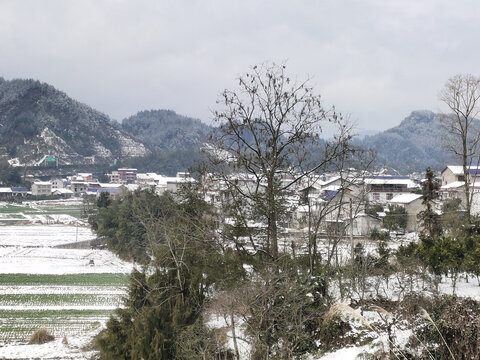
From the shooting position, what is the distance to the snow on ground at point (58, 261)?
85.3 feet

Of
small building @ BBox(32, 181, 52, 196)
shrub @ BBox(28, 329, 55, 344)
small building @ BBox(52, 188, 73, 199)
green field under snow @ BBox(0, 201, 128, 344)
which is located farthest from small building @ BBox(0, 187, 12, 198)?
shrub @ BBox(28, 329, 55, 344)

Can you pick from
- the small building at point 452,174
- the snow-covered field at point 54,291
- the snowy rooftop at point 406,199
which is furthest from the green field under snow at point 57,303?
the small building at point 452,174

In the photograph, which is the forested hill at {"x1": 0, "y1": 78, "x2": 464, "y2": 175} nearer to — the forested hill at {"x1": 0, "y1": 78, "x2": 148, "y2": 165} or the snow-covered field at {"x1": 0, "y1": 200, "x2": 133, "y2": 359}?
the forested hill at {"x1": 0, "y1": 78, "x2": 148, "y2": 165}

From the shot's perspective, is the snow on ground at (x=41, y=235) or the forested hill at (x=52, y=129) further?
the forested hill at (x=52, y=129)

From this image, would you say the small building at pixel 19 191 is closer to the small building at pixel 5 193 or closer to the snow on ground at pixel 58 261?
the small building at pixel 5 193

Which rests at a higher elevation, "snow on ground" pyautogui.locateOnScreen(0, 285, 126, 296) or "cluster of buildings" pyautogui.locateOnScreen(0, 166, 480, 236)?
"cluster of buildings" pyautogui.locateOnScreen(0, 166, 480, 236)

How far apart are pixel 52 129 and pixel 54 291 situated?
130626mm

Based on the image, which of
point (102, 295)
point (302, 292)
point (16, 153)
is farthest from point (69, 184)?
point (302, 292)

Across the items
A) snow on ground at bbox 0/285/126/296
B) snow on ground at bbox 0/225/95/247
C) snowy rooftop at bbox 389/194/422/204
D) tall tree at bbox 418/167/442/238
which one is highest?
tall tree at bbox 418/167/442/238

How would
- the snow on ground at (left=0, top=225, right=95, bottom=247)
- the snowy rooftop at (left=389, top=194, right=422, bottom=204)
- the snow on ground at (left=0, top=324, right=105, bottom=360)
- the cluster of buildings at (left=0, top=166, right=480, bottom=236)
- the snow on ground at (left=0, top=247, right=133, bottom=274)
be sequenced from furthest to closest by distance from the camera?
the snow on ground at (left=0, top=225, right=95, bottom=247) → the snowy rooftop at (left=389, top=194, right=422, bottom=204) → the snow on ground at (left=0, top=247, right=133, bottom=274) → the snow on ground at (left=0, top=324, right=105, bottom=360) → the cluster of buildings at (left=0, top=166, right=480, bottom=236)

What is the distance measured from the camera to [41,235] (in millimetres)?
40031

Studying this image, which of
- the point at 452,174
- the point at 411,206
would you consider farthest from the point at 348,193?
the point at 452,174

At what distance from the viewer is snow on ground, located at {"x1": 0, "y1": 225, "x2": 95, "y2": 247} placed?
3566 cm

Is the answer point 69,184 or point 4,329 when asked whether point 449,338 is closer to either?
point 4,329
